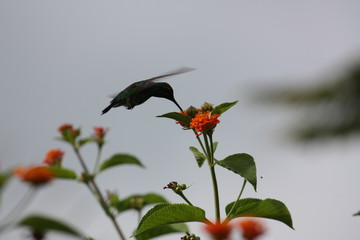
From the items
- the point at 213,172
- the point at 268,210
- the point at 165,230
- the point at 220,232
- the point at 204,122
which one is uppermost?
the point at 204,122

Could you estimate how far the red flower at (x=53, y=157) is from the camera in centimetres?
326

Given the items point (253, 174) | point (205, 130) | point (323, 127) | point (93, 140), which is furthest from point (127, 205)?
point (323, 127)

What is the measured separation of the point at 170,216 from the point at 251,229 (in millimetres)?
1031

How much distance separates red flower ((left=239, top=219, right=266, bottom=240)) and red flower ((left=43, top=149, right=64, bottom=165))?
7.25 ft

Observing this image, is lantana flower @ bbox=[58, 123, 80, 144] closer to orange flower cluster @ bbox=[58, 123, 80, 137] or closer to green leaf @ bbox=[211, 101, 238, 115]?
orange flower cluster @ bbox=[58, 123, 80, 137]

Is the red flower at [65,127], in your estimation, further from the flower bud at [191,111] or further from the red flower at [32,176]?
the red flower at [32,176]

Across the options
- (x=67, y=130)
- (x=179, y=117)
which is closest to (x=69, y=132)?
(x=67, y=130)

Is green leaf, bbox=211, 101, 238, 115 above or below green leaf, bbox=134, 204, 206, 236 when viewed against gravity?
above

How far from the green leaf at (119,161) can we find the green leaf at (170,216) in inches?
33.9

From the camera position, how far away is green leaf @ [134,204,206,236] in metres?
2.22

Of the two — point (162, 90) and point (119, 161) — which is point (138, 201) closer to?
point (119, 161)

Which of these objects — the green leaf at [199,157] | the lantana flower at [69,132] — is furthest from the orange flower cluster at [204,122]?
the lantana flower at [69,132]

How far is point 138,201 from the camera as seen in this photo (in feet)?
10.9

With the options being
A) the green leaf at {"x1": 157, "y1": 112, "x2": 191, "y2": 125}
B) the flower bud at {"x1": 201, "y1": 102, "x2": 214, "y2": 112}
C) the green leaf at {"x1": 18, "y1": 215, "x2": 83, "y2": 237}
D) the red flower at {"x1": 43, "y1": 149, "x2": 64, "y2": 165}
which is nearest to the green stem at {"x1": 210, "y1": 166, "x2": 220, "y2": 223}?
the green leaf at {"x1": 157, "y1": 112, "x2": 191, "y2": 125}
